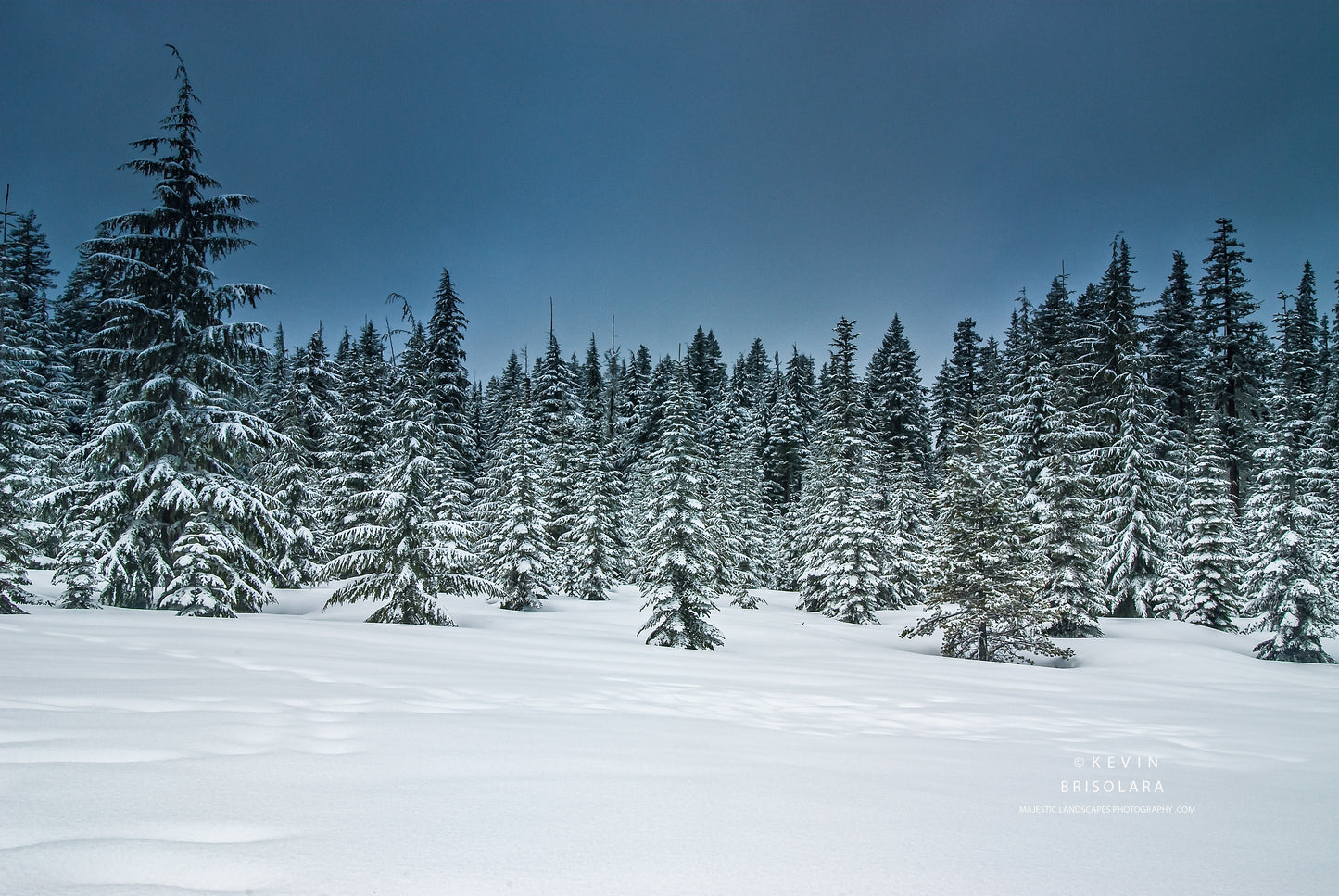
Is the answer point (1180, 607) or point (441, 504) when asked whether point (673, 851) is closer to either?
point (441, 504)

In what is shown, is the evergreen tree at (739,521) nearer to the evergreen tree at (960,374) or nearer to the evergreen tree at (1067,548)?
the evergreen tree at (1067,548)

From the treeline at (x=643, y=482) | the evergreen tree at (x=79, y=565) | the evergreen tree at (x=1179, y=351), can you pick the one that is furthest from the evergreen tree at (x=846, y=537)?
the evergreen tree at (x=79, y=565)

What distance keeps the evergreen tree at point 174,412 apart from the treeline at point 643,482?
2.6 inches

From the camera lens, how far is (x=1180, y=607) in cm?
2380

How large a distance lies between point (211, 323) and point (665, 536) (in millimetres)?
12350

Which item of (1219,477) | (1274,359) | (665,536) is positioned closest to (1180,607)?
(1219,477)

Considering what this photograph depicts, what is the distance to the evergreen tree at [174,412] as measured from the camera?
14.3 m

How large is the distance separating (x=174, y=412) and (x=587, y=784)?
16073 millimetres

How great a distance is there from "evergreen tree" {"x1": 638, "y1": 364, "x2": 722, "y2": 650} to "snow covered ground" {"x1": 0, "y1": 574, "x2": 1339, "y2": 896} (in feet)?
29.1

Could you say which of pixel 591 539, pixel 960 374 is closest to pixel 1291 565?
pixel 591 539

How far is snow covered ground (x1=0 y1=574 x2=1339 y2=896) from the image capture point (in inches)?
77.2

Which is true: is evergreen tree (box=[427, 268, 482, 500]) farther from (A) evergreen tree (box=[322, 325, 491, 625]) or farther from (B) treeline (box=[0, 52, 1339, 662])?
(A) evergreen tree (box=[322, 325, 491, 625])

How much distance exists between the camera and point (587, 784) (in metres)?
2.92

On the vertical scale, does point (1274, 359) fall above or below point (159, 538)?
above
